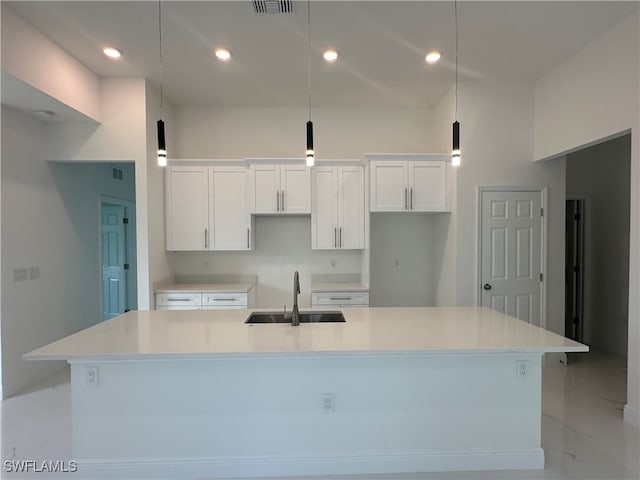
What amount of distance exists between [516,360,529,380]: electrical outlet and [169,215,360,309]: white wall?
264 centimetres

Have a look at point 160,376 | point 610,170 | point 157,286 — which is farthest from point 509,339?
point 610,170

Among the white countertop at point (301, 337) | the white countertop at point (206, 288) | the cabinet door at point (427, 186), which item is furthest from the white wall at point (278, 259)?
the white countertop at point (301, 337)

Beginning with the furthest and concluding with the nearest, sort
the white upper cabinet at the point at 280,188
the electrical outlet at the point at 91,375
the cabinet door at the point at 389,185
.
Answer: the white upper cabinet at the point at 280,188, the cabinet door at the point at 389,185, the electrical outlet at the point at 91,375

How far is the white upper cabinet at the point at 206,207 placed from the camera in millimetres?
4113

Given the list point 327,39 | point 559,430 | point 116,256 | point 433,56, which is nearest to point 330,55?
point 327,39

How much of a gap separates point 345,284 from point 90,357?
299cm

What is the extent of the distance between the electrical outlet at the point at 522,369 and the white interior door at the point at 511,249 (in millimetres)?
1779

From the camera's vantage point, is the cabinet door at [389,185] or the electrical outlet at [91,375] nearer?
the electrical outlet at [91,375]

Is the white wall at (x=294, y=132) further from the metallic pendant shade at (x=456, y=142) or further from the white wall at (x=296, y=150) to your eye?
the metallic pendant shade at (x=456, y=142)

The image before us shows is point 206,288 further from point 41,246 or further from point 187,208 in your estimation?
point 41,246

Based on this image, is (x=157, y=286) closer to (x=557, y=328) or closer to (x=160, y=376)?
(x=160, y=376)

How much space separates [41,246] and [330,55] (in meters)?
3.44

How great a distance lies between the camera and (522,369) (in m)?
2.18

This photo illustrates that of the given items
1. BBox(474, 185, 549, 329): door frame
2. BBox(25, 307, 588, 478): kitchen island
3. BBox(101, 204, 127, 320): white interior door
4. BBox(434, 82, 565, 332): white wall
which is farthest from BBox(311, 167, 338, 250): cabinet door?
BBox(101, 204, 127, 320): white interior door
